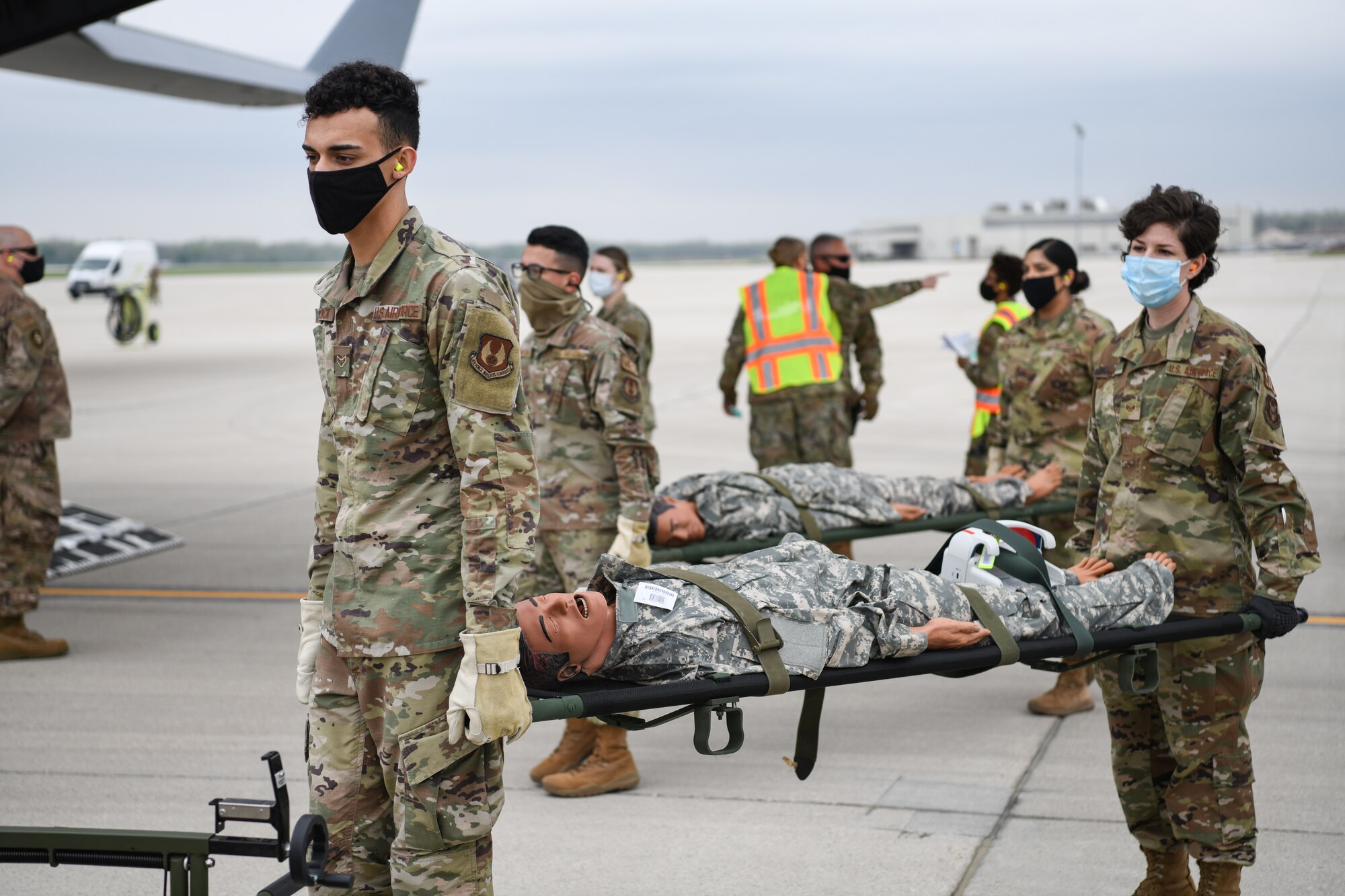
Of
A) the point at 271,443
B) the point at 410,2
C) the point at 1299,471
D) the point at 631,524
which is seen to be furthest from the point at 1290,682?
the point at 410,2

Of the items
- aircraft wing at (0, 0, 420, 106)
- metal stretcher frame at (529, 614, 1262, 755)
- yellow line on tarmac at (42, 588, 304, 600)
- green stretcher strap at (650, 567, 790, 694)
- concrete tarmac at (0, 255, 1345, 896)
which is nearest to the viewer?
metal stretcher frame at (529, 614, 1262, 755)

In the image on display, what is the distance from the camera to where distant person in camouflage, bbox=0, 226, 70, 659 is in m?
6.57

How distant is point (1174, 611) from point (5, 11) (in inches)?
247

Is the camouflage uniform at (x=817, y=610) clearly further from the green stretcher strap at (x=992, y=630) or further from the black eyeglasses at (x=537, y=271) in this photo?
the black eyeglasses at (x=537, y=271)

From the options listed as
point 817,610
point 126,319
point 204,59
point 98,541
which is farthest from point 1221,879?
point 126,319

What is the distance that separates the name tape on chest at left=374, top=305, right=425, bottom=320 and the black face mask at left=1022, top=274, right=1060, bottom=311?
4.06 metres

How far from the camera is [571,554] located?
4984 millimetres

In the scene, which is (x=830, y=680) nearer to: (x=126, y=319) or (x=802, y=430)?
(x=802, y=430)

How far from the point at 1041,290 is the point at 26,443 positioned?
529 cm

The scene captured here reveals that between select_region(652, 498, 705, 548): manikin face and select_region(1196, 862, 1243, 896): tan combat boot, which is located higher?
select_region(652, 498, 705, 548): manikin face

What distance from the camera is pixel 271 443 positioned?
1498 centimetres

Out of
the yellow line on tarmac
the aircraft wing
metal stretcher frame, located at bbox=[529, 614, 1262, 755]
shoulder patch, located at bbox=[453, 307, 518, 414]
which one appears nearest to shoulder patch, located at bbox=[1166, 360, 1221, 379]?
metal stretcher frame, located at bbox=[529, 614, 1262, 755]

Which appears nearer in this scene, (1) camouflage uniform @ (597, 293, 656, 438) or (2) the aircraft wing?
(1) camouflage uniform @ (597, 293, 656, 438)

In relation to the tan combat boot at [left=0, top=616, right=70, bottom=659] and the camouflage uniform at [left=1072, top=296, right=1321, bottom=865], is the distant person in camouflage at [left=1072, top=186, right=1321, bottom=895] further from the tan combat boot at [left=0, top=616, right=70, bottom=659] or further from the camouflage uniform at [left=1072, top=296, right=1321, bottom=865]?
the tan combat boot at [left=0, top=616, right=70, bottom=659]
